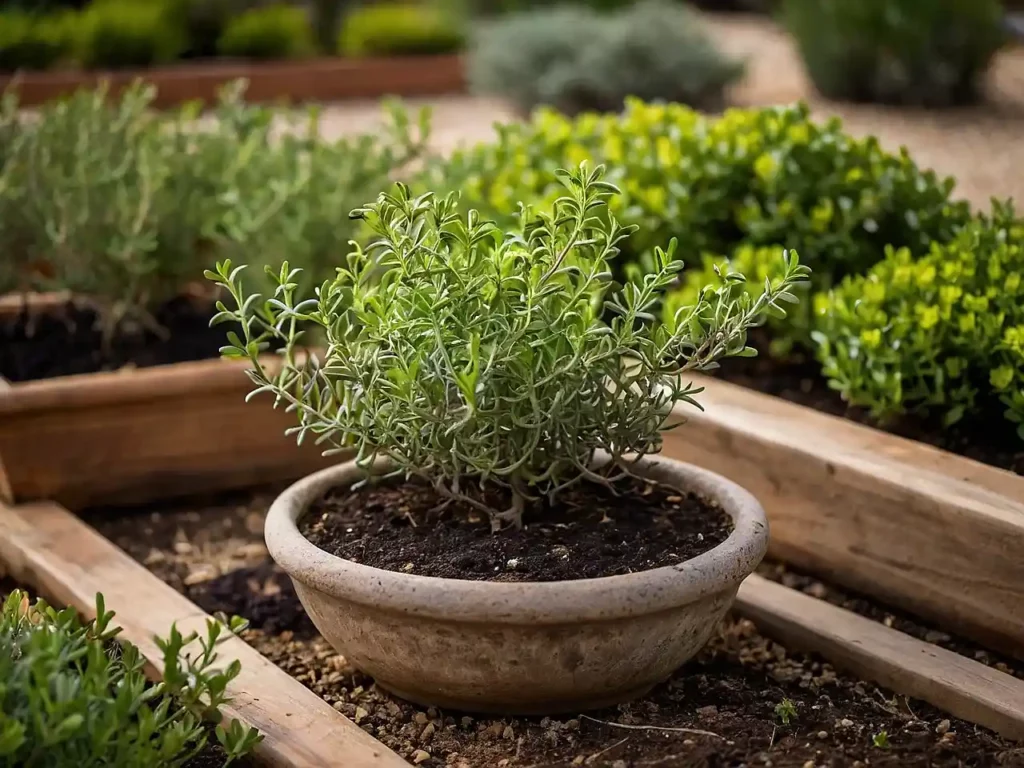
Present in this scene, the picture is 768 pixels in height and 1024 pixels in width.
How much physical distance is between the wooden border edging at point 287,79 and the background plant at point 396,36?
137 millimetres

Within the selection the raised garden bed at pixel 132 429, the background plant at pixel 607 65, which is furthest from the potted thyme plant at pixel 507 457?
the background plant at pixel 607 65

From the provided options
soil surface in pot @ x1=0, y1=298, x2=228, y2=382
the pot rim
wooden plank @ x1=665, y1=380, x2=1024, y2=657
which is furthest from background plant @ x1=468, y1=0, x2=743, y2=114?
the pot rim

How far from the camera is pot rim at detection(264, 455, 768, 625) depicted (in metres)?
2.05

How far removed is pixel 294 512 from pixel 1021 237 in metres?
1.95

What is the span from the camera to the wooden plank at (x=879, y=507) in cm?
250

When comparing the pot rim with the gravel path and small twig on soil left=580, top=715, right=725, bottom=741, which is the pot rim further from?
the gravel path

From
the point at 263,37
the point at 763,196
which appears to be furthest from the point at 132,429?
the point at 263,37

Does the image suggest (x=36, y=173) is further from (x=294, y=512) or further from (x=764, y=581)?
(x=764, y=581)

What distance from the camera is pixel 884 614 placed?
109 inches

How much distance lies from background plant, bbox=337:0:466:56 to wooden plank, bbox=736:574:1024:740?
10.0 meters

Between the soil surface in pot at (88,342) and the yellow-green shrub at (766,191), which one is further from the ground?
the yellow-green shrub at (766,191)

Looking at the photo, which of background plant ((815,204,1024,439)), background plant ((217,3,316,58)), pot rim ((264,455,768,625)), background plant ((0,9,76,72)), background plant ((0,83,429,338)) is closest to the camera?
pot rim ((264,455,768,625))

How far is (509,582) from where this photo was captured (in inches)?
83.4

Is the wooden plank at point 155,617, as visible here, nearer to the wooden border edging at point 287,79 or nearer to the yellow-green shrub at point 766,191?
the yellow-green shrub at point 766,191
